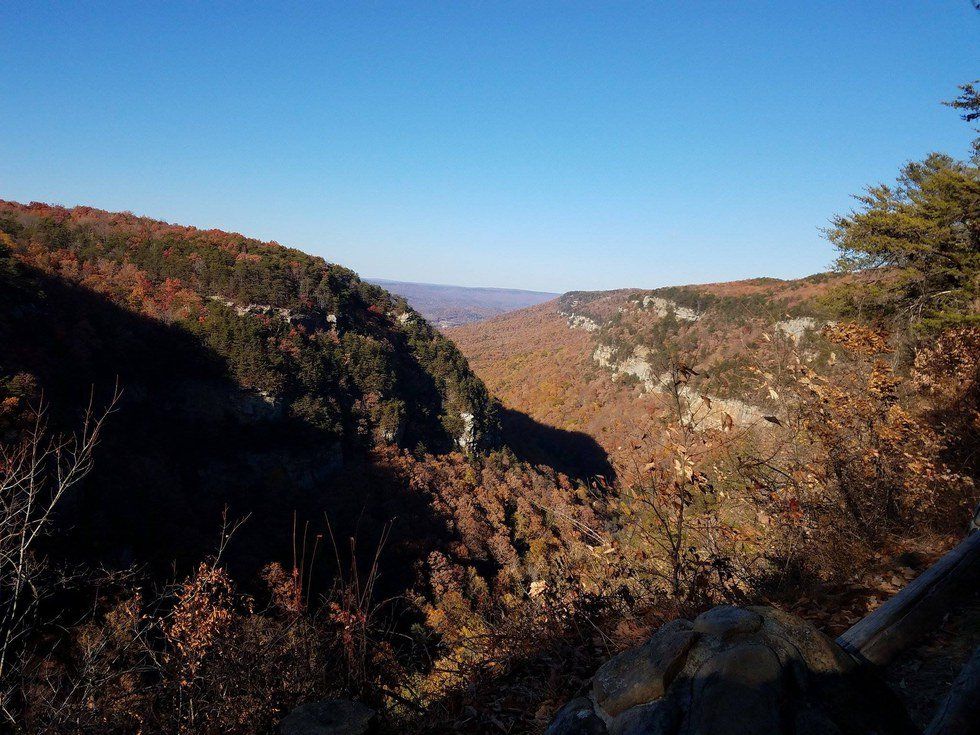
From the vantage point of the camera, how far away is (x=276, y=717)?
12.3ft

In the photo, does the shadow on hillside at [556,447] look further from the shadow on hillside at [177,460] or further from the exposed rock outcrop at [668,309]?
the exposed rock outcrop at [668,309]

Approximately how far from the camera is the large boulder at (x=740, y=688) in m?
2.10

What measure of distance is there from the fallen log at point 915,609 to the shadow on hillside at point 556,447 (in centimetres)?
4769

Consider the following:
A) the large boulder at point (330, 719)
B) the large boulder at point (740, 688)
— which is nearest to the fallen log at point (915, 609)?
the large boulder at point (740, 688)

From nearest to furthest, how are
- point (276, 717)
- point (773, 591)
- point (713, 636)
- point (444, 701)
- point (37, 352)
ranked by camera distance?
point (713, 636) < point (276, 717) < point (444, 701) < point (773, 591) < point (37, 352)

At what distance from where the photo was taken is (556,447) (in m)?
61.5

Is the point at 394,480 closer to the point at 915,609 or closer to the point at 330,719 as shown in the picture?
the point at 330,719

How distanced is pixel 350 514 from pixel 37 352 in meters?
18.1

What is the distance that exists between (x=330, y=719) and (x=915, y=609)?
3991 mm

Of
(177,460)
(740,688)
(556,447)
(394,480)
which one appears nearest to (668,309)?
(556,447)

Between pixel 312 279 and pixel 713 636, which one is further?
pixel 312 279

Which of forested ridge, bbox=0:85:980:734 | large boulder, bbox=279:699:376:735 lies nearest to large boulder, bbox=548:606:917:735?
forested ridge, bbox=0:85:980:734

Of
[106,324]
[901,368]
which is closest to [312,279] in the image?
[106,324]

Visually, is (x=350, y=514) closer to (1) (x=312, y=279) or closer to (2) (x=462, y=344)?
(1) (x=312, y=279)
